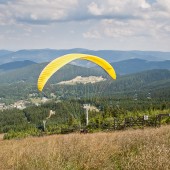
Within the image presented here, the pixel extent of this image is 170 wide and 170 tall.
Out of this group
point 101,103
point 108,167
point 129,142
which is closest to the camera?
point 108,167

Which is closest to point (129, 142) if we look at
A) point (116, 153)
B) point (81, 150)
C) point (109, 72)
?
point (116, 153)

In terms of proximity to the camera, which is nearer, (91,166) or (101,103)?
(91,166)

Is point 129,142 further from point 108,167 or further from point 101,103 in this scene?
point 101,103

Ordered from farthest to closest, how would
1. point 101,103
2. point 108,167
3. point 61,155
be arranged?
point 101,103 < point 61,155 < point 108,167

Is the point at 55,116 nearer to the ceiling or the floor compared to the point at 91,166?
nearer to the floor

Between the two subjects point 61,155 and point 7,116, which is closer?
point 61,155

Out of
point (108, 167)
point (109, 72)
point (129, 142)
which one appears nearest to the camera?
point (108, 167)

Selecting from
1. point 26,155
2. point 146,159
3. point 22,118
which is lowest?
point 22,118

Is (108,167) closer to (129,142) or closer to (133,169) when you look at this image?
(133,169)

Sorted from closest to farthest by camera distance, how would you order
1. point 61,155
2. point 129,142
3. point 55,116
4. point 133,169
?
point 133,169 → point 61,155 → point 129,142 → point 55,116

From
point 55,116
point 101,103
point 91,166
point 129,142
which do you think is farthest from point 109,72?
point 101,103
